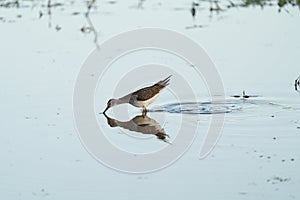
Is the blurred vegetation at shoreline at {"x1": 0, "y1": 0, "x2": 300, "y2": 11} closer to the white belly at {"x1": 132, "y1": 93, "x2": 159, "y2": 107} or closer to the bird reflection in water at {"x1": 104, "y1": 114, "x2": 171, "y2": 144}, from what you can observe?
the white belly at {"x1": 132, "y1": 93, "x2": 159, "y2": 107}

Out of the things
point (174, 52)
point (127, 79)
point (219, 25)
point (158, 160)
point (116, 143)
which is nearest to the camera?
point (158, 160)

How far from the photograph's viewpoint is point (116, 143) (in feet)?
19.9

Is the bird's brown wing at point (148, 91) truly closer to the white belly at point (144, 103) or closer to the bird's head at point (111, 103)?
the white belly at point (144, 103)

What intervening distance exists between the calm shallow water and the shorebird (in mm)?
147

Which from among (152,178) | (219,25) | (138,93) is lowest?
(152,178)

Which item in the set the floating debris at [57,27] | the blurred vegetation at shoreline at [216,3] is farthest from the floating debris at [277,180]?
the blurred vegetation at shoreline at [216,3]

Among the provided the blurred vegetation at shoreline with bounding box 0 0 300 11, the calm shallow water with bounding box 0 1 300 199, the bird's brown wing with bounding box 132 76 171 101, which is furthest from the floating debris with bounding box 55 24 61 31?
the bird's brown wing with bounding box 132 76 171 101

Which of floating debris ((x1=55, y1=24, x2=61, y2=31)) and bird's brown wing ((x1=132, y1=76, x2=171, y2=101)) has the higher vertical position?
floating debris ((x1=55, y1=24, x2=61, y2=31))

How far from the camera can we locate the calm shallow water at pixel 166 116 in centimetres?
511

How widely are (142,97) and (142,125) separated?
34 cm

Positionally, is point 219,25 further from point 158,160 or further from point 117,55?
point 158,160

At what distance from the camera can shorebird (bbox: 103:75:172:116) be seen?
6.88 m

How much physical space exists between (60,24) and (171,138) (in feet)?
16.7

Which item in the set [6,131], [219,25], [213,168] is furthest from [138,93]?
[219,25]
